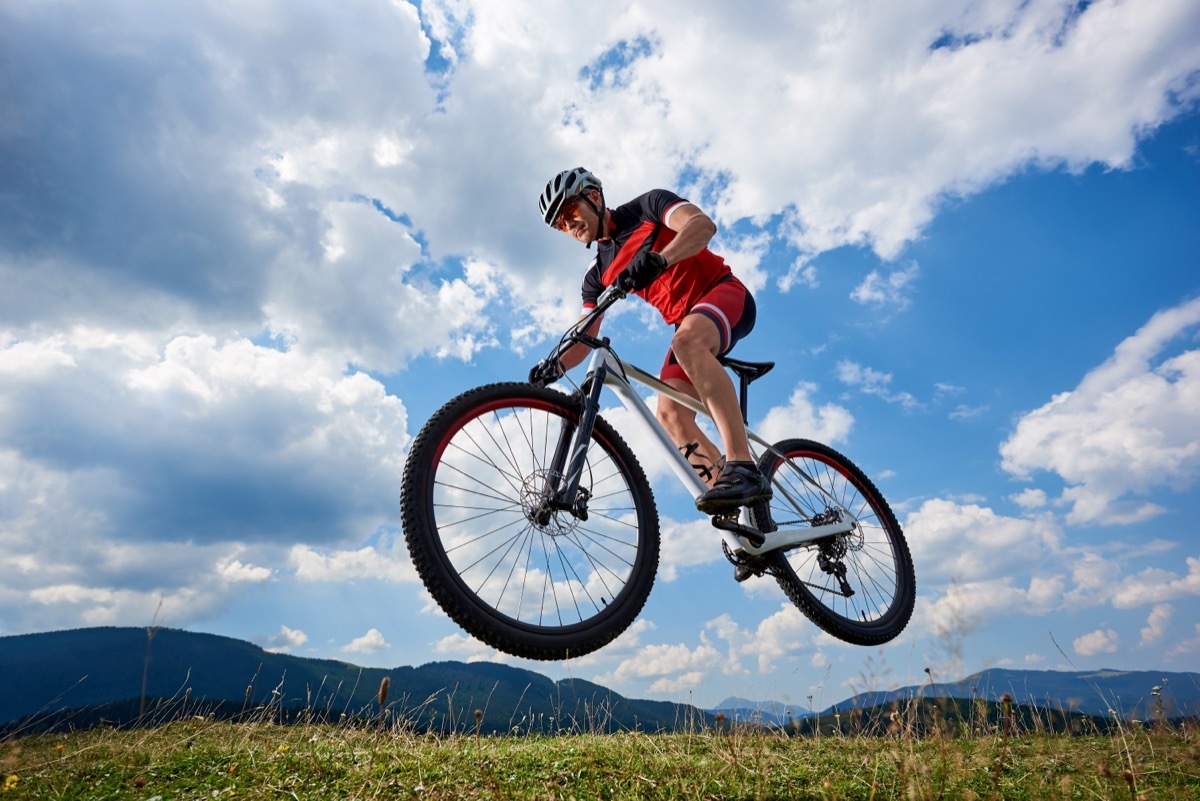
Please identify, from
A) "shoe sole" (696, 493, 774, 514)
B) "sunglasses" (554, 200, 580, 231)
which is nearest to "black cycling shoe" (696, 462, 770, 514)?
"shoe sole" (696, 493, 774, 514)

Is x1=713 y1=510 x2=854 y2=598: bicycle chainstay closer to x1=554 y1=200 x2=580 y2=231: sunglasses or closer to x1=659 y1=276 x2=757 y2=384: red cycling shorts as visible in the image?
x1=659 y1=276 x2=757 y2=384: red cycling shorts

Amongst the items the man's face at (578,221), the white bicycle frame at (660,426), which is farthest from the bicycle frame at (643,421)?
the man's face at (578,221)

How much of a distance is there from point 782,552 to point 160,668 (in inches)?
9003

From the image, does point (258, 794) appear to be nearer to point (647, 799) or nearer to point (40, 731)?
point (647, 799)

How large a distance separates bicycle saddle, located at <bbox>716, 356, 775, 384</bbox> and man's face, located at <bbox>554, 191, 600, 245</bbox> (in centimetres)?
164

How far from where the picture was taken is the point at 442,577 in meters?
3.78

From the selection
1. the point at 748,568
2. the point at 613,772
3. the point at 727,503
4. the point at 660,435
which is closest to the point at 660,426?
the point at 660,435

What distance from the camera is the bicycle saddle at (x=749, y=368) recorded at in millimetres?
5992

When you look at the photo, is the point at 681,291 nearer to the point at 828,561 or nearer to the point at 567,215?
the point at 567,215

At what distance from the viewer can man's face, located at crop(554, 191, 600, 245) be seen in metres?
5.46

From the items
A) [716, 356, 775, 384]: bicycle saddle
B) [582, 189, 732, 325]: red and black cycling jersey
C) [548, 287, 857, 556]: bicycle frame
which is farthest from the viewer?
[716, 356, 775, 384]: bicycle saddle

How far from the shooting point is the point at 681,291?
5645mm

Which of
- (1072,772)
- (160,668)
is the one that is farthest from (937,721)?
(160,668)

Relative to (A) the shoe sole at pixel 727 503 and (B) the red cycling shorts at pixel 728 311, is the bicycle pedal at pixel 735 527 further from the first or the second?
(B) the red cycling shorts at pixel 728 311
